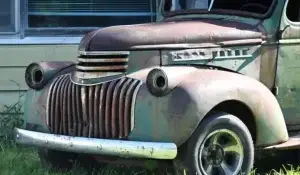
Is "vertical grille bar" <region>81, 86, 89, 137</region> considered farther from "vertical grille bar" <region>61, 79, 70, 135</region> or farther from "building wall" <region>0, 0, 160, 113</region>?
"building wall" <region>0, 0, 160, 113</region>

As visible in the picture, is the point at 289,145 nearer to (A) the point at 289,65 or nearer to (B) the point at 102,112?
(A) the point at 289,65

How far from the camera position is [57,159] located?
620cm

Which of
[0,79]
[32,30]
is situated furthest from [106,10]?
[0,79]

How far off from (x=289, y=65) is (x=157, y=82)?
5.03ft

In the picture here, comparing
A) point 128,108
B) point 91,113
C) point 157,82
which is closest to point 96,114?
point 91,113

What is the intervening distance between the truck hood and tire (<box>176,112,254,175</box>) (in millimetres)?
750

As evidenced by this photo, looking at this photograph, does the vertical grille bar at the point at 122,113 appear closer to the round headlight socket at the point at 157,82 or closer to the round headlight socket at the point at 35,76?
the round headlight socket at the point at 157,82

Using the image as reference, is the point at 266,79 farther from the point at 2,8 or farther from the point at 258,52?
the point at 2,8

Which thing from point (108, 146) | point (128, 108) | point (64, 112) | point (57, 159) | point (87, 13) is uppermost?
point (87, 13)

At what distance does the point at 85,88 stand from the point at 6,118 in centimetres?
301

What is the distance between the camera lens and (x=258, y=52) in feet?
19.8

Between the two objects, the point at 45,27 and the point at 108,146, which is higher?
the point at 45,27

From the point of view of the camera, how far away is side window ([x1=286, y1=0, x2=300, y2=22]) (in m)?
6.21

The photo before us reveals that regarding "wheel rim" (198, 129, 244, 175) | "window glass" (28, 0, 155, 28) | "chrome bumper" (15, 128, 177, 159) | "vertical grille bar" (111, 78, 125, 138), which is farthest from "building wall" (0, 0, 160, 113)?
"wheel rim" (198, 129, 244, 175)
